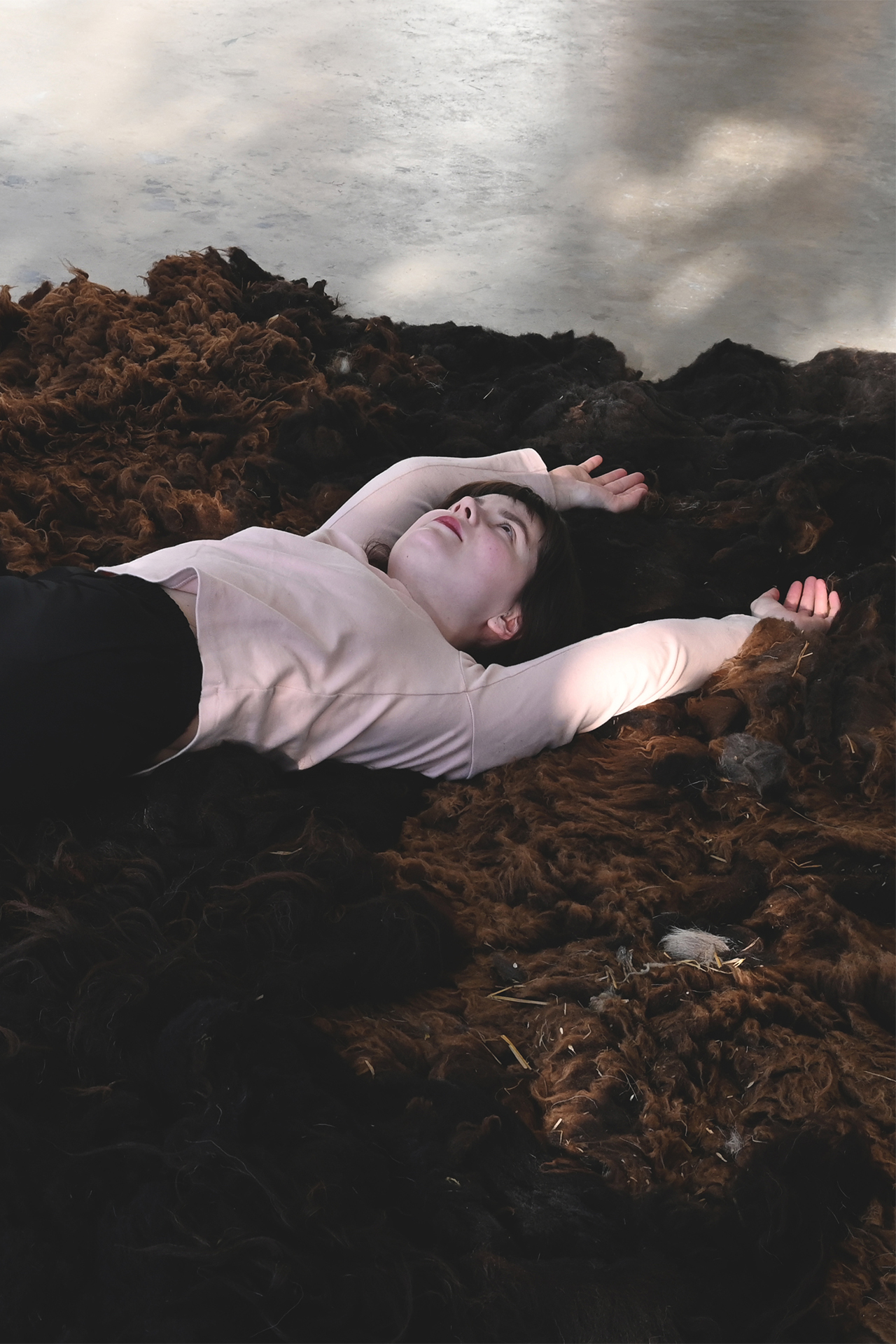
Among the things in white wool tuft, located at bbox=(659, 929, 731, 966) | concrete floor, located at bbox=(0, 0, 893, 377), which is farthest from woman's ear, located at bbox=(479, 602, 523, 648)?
concrete floor, located at bbox=(0, 0, 893, 377)

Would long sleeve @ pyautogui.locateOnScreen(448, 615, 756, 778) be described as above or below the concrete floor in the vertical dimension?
below

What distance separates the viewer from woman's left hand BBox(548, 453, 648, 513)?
2170 millimetres

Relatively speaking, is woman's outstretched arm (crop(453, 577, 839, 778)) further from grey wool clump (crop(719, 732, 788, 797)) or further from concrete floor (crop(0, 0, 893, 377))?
concrete floor (crop(0, 0, 893, 377))

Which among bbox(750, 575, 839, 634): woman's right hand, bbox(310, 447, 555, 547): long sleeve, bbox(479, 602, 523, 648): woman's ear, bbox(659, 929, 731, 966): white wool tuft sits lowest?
bbox(479, 602, 523, 648): woman's ear

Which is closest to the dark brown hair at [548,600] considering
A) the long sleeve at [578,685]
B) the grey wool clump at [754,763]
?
the long sleeve at [578,685]

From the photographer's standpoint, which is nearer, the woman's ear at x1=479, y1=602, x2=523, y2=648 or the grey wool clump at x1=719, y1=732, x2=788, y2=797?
the grey wool clump at x1=719, y1=732, x2=788, y2=797

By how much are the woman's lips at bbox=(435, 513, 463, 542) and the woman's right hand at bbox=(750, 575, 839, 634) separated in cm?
53

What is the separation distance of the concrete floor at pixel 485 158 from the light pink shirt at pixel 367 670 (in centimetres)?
137

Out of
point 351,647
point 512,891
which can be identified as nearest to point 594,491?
point 351,647

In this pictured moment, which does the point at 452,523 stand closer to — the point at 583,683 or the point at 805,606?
the point at 583,683

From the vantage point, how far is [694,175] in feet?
12.4

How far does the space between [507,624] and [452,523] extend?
0.20m

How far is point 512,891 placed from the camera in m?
1.48

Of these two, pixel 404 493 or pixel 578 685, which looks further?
pixel 404 493
